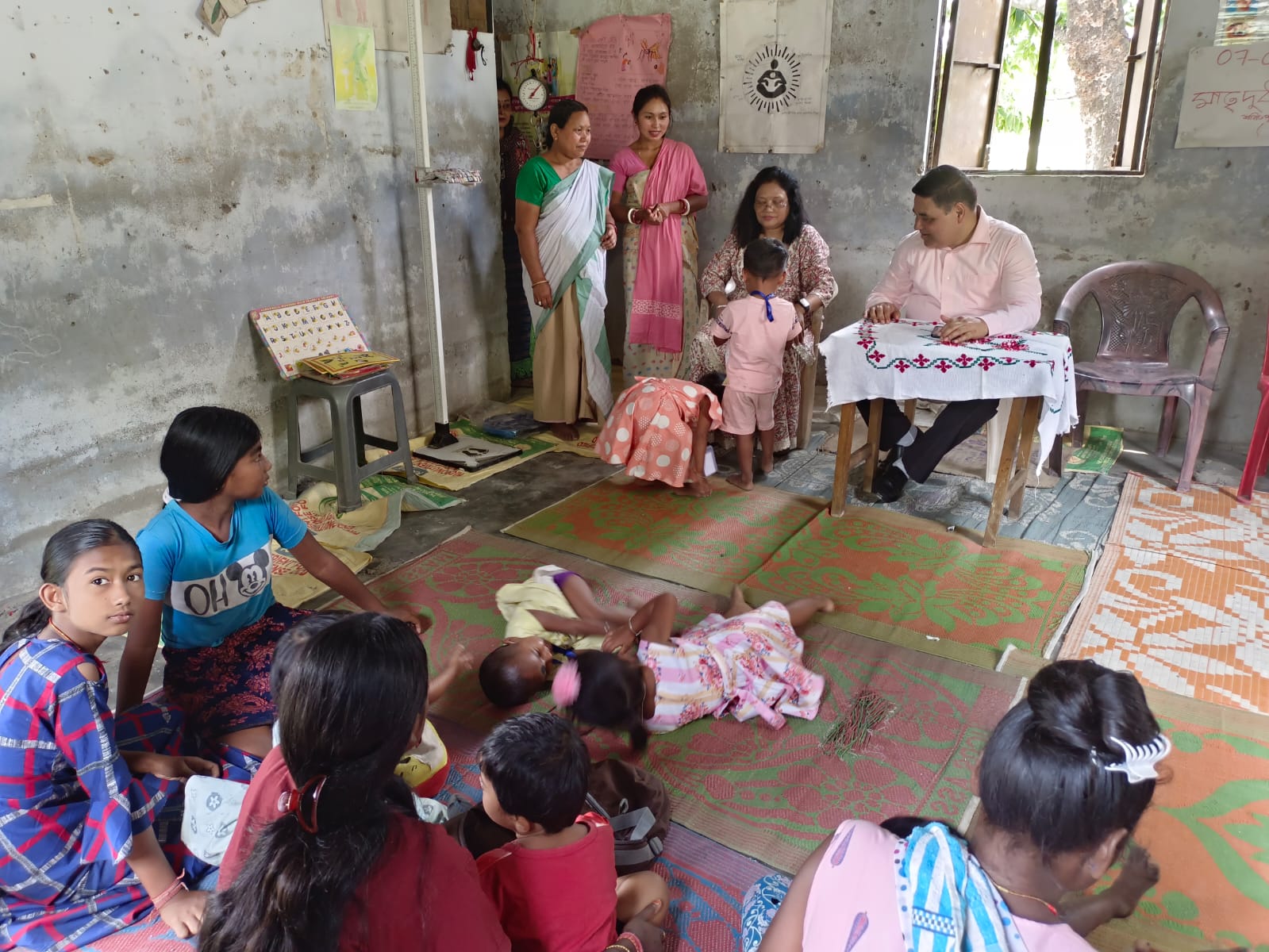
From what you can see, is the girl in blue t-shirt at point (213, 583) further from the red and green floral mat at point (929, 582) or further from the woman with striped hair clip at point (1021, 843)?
the red and green floral mat at point (929, 582)

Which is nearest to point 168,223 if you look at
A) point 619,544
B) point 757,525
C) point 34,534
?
point 34,534

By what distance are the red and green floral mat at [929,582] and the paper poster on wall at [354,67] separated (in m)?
2.83

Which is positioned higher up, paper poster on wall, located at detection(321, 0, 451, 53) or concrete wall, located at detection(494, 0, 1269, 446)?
paper poster on wall, located at detection(321, 0, 451, 53)

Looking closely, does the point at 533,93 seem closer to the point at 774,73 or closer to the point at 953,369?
the point at 774,73

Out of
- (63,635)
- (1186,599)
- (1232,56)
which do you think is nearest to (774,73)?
(1232,56)

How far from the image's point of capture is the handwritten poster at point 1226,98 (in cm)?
401

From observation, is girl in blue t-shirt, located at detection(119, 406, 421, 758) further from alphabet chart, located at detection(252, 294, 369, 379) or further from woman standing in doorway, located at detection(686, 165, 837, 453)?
woman standing in doorway, located at detection(686, 165, 837, 453)

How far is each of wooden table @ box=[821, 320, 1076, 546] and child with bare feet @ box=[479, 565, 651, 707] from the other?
1.30m

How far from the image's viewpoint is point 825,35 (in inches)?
193

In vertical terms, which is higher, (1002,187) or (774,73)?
(774,73)

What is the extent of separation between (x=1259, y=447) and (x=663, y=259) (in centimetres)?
295

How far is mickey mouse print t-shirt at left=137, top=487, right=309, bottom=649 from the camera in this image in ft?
6.86

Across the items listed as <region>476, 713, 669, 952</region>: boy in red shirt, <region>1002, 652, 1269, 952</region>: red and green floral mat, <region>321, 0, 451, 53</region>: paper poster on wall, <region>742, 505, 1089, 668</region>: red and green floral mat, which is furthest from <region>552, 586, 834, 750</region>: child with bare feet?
<region>321, 0, 451, 53</region>: paper poster on wall

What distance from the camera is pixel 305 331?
399 centimetres
